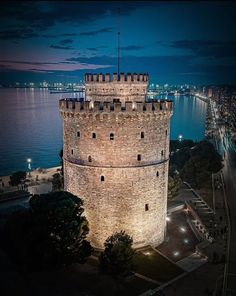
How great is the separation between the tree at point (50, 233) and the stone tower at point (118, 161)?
180cm

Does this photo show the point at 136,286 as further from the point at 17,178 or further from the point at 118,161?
the point at 17,178

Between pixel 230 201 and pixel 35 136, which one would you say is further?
pixel 35 136

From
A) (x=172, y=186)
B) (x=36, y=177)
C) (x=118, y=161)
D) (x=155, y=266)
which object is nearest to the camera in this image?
(x=118, y=161)

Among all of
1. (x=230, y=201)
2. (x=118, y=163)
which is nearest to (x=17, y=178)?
(x=118, y=163)

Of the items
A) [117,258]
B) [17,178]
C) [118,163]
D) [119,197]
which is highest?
[118,163]

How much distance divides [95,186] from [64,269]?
19.6 ft

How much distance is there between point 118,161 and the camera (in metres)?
24.1

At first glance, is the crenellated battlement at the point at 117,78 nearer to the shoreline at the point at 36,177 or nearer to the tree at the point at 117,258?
the tree at the point at 117,258

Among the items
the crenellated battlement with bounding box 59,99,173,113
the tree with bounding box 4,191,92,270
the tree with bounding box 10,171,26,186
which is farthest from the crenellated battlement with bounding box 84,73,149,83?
the tree with bounding box 10,171,26,186

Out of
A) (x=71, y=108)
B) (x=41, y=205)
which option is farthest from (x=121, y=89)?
(x=41, y=205)

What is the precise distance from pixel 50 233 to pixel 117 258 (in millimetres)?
4564

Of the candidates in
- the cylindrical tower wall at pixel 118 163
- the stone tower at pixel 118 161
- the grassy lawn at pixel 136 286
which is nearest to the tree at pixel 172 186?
the stone tower at pixel 118 161

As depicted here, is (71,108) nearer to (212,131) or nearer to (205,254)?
(205,254)

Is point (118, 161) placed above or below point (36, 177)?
above
